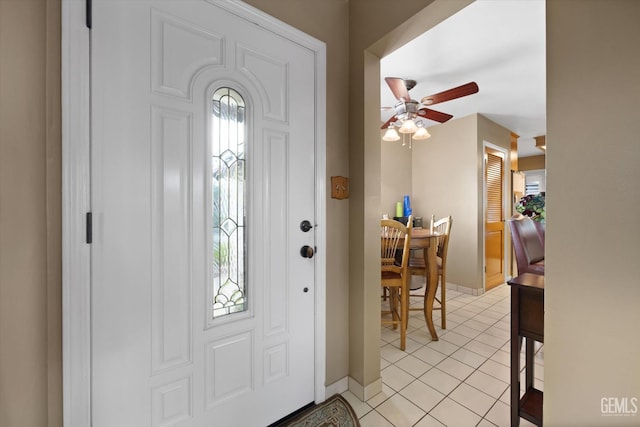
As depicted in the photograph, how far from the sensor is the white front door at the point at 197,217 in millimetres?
929

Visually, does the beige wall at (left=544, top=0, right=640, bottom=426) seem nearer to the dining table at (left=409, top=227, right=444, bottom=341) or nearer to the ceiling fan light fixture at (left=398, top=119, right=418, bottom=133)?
the dining table at (left=409, top=227, right=444, bottom=341)

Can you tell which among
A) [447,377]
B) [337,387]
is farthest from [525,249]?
[337,387]

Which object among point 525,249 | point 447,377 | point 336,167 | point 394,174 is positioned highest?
point 394,174

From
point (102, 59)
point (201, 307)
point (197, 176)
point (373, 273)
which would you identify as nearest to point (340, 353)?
point (373, 273)

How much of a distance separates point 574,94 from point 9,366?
1.99 meters

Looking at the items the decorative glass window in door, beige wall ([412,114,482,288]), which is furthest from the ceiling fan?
the decorative glass window in door

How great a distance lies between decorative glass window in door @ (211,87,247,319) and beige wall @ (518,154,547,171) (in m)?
7.46

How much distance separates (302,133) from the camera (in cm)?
145

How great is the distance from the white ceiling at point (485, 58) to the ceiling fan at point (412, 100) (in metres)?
0.22

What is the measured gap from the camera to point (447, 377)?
1.83 metres

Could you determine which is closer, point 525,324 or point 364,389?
point 525,324

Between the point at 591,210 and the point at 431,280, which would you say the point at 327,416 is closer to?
the point at 431,280

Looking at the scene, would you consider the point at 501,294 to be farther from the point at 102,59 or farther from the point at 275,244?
the point at 102,59

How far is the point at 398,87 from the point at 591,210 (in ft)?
5.89
